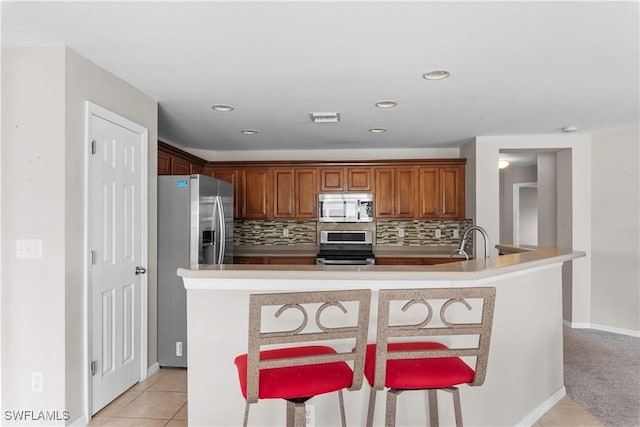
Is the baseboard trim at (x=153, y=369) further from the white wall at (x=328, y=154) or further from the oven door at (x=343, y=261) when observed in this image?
the white wall at (x=328, y=154)

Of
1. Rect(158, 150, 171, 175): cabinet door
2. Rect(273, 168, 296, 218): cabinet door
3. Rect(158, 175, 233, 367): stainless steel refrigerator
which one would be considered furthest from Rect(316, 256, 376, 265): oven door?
Rect(158, 150, 171, 175): cabinet door

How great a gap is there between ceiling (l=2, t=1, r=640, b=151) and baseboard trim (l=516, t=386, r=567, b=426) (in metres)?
2.20

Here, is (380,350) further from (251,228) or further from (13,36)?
(251,228)

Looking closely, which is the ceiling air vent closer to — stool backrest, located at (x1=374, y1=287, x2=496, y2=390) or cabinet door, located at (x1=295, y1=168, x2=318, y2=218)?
cabinet door, located at (x1=295, y1=168, x2=318, y2=218)

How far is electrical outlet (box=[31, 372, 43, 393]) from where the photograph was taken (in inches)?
100.0

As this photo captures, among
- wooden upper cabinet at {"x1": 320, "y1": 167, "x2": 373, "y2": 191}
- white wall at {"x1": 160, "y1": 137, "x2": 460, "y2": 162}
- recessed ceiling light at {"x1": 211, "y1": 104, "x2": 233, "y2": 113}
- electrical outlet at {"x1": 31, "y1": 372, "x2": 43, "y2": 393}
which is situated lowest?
electrical outlet at {"x1": 31, "y1": 372, "x2": 43, "y2": 393}

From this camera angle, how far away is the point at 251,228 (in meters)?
6.28

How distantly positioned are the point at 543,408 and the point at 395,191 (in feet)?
11.0

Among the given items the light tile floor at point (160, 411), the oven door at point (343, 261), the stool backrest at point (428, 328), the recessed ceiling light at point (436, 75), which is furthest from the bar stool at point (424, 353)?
the oven door at point (343, 261)

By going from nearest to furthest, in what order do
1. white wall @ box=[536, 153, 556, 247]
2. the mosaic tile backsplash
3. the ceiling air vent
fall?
the ceiling air vent, white wall @ box=[536, 153, 556, 247], the mosaic tile backsplash

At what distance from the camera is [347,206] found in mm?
5871

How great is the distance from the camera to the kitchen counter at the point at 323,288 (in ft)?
7.23

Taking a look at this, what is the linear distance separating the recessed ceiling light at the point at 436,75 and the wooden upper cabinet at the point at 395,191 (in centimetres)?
281

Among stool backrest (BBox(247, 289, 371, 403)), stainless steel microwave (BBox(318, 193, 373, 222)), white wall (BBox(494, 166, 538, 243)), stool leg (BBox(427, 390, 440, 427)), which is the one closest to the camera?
stool backrest (BBox(247, 289, 371, 403))
